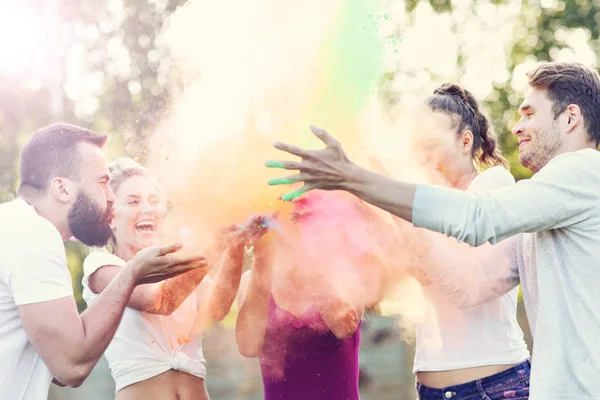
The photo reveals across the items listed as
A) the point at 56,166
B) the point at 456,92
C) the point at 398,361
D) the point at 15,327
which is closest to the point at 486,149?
the point at 456,92

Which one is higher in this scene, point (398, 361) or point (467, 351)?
point (467, 351)

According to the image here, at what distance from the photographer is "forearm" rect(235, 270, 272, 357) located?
4.25 metres

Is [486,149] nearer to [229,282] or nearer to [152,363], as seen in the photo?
[229,282]

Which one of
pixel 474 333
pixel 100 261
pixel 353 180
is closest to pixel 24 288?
pixel 100 261

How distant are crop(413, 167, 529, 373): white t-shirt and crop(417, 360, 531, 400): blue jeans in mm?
62

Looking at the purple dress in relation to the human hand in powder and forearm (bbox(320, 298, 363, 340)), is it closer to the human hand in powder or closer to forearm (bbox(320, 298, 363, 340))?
forearm (bbox(320, 298, 363, 340))

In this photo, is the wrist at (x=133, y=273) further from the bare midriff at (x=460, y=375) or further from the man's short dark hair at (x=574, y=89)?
the man's short dark hair at (x=574, y=89)

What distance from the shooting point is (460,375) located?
12.0 ft

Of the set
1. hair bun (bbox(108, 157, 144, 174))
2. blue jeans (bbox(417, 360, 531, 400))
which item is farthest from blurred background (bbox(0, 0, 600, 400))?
blue jeans (bbox(417, 360, 531, 400))

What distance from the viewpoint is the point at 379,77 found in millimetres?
4312

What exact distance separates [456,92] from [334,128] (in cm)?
71

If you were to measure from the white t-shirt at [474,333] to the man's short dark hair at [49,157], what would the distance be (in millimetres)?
1981

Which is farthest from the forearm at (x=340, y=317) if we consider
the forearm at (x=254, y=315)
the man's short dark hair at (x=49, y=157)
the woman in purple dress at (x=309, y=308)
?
the man's short dark hair at (x=49, y=157)

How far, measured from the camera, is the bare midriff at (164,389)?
4.13 metres
